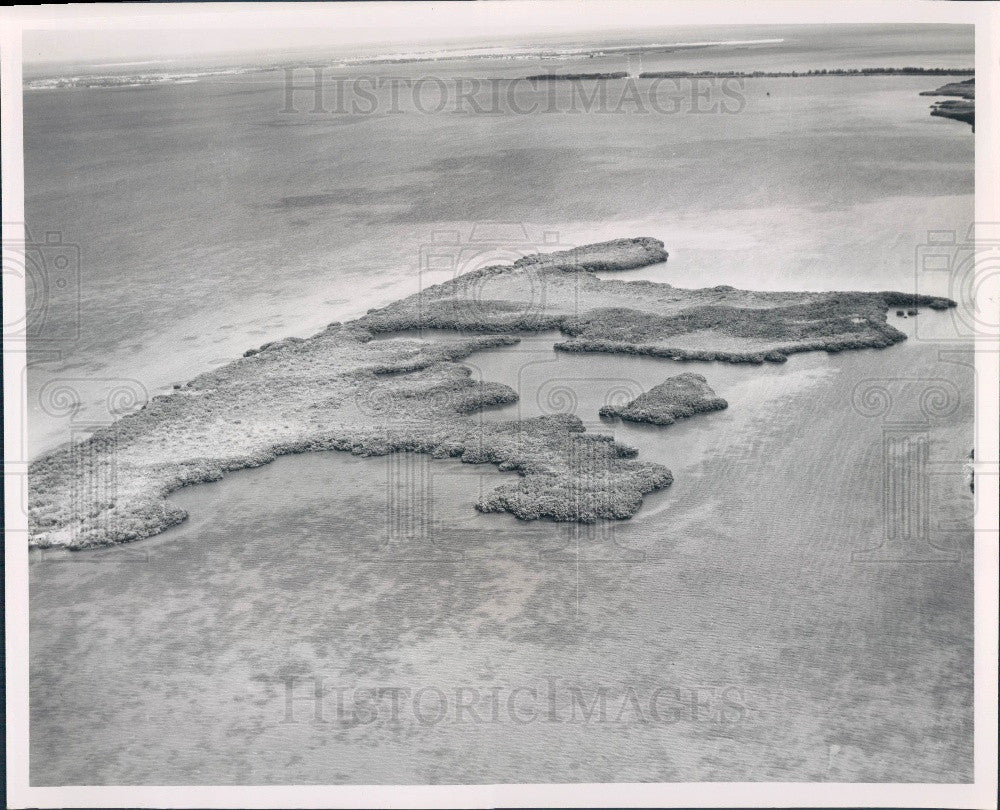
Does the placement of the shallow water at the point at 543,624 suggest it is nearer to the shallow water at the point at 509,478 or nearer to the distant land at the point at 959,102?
the shallow water at the point at 509,478

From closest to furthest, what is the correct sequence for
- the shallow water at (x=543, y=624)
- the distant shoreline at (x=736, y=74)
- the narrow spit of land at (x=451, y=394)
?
the shallow water at (x=543, y=624) → the narrow spit of land at (x=451, y=394) → the distant shoreline at (x=736, y=74)

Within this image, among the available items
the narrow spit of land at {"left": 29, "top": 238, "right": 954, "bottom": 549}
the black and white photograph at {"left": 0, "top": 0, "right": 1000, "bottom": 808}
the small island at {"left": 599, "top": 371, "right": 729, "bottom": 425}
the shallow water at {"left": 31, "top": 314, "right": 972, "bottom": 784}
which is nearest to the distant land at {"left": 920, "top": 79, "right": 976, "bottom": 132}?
the black and white photograph at {"left": 0, "top": 0, "right": 1000, "bottom": 808}

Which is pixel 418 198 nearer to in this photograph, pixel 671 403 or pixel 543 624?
pixel 671 403

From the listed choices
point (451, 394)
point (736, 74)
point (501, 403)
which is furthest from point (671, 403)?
point (736, 74)

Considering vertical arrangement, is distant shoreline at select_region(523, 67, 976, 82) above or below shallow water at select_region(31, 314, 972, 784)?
above

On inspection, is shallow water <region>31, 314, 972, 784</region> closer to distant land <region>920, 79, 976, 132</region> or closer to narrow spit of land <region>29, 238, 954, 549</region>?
narrow spit of land <region>29, 238, 954, 549</region>

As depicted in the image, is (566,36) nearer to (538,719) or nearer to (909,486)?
(909,486)

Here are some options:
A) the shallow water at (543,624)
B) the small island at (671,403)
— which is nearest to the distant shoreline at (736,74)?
the shallow water at (543,624)
